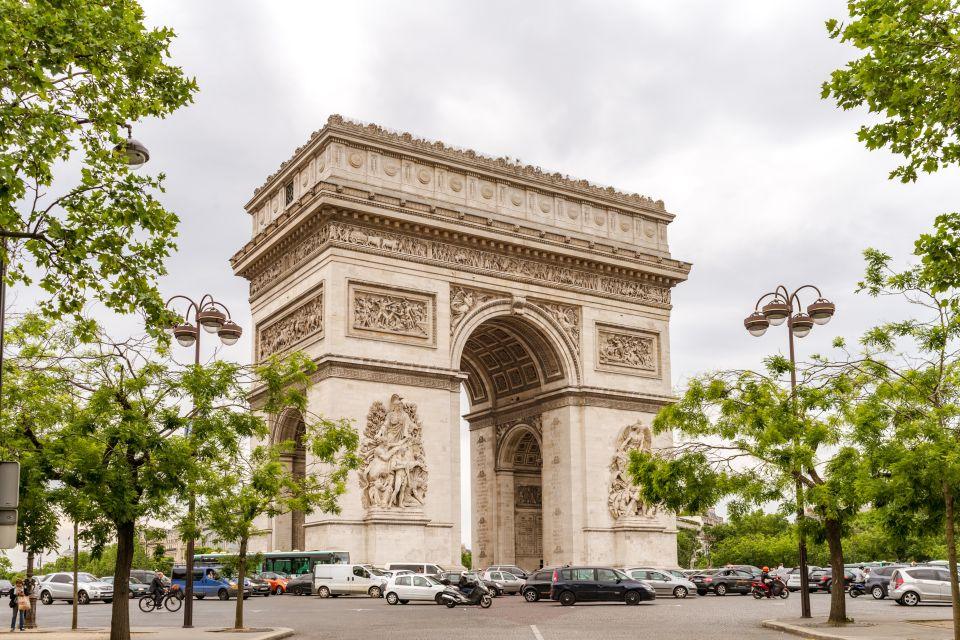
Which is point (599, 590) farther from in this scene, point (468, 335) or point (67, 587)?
point (67, 587)

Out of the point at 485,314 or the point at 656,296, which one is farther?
the point at 656,296

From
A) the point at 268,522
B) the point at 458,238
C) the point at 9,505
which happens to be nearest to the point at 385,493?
the point at 268,522

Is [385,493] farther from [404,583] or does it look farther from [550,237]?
[550,237]

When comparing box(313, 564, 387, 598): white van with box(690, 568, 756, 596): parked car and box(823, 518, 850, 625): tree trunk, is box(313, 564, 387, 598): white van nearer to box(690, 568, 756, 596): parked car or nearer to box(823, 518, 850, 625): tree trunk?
box(690, 568, 756, 596): parked car

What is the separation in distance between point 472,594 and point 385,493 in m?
6.96

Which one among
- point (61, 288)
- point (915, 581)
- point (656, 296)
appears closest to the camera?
point (61, 288)

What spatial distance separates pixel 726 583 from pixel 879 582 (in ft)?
20.8

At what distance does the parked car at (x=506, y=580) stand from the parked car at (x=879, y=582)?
15.0 metres

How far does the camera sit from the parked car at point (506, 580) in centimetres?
4191

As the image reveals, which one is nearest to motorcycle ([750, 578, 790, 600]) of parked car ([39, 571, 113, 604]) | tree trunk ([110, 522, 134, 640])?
parked car ([39, 571, 113, 604])

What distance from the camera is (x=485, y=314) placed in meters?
43.5

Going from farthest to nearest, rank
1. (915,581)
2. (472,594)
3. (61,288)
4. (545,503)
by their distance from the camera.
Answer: (545,503), (915,581), (472,594), (61,288)

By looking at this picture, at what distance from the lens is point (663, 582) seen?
40.9 meters

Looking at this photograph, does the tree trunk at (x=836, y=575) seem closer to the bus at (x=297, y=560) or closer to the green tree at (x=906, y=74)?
the green tree at (x=906, y=74)
